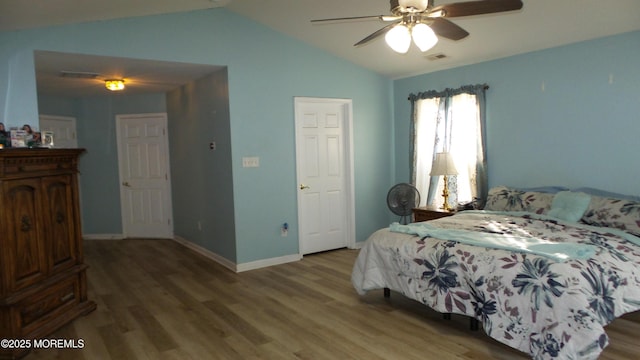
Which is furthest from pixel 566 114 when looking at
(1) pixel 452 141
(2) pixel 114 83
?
(2) pixel 114 83

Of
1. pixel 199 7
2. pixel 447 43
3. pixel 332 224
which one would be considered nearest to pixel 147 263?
pixel 332 224

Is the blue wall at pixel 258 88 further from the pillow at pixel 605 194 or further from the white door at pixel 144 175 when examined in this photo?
the pillow at pixel 605 194

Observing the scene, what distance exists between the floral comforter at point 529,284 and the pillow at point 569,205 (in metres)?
0.17

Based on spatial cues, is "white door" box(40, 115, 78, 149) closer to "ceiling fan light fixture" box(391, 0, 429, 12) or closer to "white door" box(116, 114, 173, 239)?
"white door" box(116, 114, 173, 239)

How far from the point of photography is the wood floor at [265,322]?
2.85 meters

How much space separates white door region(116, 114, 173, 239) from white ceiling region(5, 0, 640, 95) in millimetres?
1582

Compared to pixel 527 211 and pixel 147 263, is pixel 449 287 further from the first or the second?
pixel 147 263

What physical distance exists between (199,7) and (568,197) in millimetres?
4009

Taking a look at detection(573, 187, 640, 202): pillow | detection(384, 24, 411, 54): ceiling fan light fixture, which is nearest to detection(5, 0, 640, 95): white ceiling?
detection(384, 24, 411, 54): ceiling fan light fixture

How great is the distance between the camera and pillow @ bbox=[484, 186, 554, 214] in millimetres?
4031

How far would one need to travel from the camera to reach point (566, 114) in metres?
4.15

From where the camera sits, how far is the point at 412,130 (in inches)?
221

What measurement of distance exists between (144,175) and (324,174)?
10.3 ft

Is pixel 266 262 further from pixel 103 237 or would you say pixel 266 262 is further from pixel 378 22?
pixel 103 237
